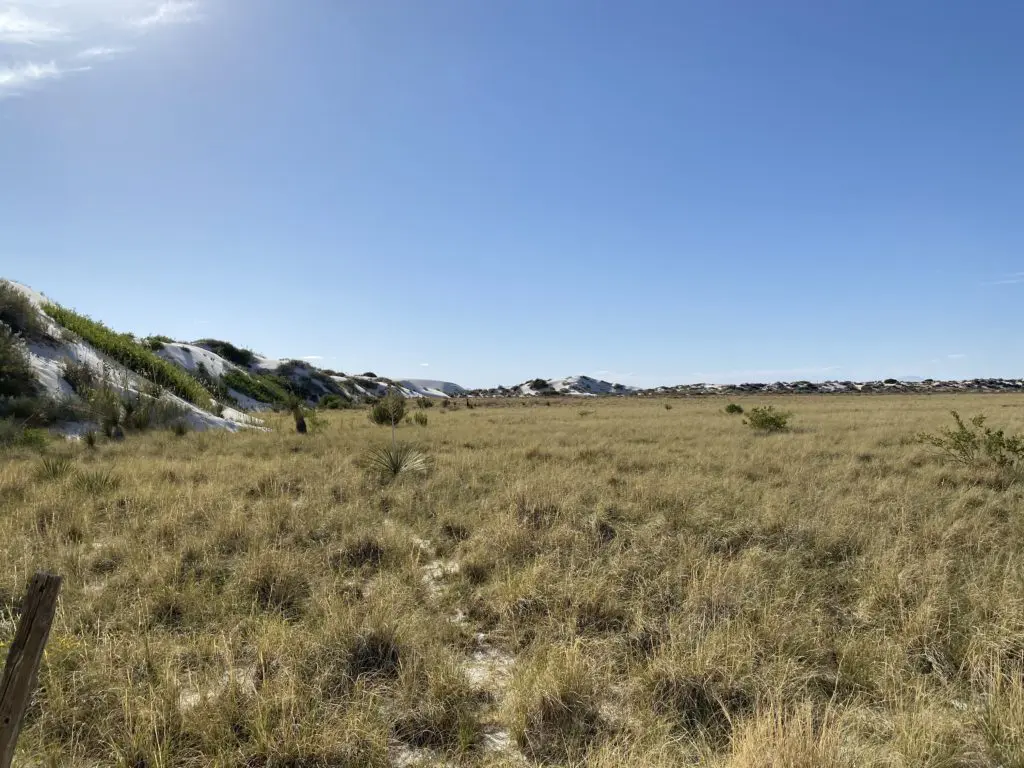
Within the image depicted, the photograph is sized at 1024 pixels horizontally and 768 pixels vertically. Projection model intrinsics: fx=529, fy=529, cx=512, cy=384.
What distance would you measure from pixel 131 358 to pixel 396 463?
666 inches

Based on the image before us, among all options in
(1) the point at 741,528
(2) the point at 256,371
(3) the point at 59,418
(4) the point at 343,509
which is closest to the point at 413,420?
(3) the point at 59,418

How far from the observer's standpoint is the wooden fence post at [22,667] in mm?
1857

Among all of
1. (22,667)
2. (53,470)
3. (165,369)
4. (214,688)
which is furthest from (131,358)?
(22,667)

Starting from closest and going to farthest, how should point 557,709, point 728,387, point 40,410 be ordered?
1. point 557,709
2. point 40,410
3. point 728,387

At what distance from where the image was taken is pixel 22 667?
74.0 inches

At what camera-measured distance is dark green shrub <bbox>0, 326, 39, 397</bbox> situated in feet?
45.9

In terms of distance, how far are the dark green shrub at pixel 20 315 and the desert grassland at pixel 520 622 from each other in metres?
12.3

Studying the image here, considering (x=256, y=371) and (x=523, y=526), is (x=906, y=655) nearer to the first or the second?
(x=523, y=526)

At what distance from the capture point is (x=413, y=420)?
76.1 ft

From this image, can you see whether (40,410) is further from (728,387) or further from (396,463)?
(728,387)

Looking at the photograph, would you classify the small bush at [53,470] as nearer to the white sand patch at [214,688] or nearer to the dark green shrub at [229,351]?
the white sand patch at [214,688]

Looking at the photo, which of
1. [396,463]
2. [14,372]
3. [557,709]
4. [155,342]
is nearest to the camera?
[557,709]

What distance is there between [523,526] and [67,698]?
4199 millimetres

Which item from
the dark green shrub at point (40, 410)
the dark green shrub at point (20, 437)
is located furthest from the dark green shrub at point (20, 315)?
the dark green shrub at point (20, 437)
